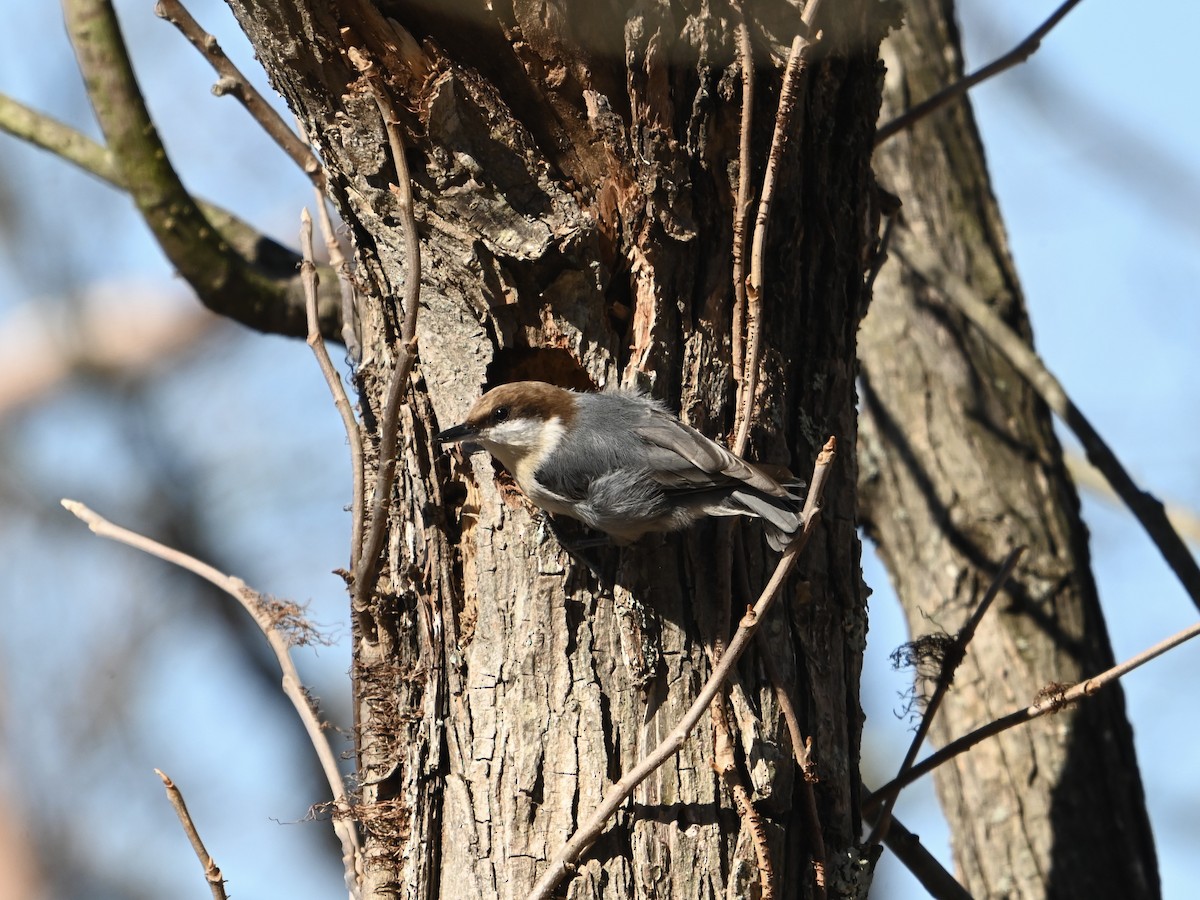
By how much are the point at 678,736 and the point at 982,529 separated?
2.00 metres

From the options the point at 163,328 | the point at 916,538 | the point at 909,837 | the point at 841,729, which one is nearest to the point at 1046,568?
the point at 916,538

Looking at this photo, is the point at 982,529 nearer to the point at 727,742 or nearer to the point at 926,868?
the point at 926,868

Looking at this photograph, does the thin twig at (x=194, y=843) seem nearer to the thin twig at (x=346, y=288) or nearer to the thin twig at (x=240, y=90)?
the thin twig at (x=346, y=288)

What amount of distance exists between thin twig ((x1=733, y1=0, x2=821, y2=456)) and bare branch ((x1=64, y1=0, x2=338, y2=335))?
1516 millimetres

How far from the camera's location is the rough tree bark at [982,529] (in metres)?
3.13

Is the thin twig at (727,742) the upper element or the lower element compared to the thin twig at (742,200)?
lower

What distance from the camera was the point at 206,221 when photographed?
2854 millimetres

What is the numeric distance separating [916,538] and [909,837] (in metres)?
1.34

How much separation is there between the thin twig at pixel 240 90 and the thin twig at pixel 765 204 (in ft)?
3.07

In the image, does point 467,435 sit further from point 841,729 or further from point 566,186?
point 841,729

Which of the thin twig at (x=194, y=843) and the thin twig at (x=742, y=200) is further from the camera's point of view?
the thin twig at (x=742, y=200)

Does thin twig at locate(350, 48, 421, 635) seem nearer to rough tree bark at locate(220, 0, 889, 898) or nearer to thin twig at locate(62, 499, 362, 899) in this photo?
rough tree bark at locate(220, 0, 889, 898)

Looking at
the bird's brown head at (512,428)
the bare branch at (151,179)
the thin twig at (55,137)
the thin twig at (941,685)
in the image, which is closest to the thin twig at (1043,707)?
the thin twig at (941,685)

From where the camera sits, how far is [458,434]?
80.3 inches
